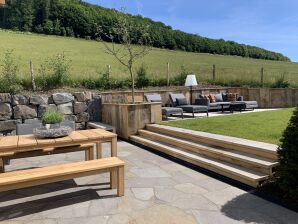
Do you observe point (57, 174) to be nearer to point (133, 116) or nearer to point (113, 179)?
point (113, 179)

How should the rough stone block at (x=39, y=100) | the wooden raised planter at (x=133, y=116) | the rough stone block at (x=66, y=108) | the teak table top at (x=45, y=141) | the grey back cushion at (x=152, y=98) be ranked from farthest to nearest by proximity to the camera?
the grey back cushion at (x=152, y=98), the rough stone block at (x=66, y=108), the rough stone block at (x=39, y=100), the wooden raised planter at (x=133, y=116), the teak table top at (x=45, y=141)

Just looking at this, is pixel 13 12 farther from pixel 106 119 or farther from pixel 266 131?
pixel 266 131

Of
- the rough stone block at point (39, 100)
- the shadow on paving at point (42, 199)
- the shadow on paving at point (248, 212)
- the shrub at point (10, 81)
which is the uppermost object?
the shrub at point (10, 81)

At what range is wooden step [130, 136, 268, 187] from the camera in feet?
13.3

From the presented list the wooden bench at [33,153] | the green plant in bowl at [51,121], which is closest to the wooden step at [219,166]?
the wooden bench at [33,153]

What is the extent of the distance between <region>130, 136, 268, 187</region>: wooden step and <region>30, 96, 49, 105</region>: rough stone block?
3.95 metres

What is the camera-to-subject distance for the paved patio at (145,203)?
3170mm

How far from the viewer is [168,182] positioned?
4328 mm

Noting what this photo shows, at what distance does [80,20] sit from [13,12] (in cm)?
775

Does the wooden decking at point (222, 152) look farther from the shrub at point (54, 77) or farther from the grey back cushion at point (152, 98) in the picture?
the shrub at point (54, 77)

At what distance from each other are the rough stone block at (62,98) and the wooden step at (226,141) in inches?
131

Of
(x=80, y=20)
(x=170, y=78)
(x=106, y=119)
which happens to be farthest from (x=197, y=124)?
(x=80, y=20)

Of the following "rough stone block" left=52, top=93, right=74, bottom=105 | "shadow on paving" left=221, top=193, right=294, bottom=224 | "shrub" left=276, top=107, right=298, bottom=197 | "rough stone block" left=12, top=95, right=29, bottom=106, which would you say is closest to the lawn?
"shrub" left=276, top=107, right=298, bottom=197

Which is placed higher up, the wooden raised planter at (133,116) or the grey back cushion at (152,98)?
the grey back cushion at (152,98)
